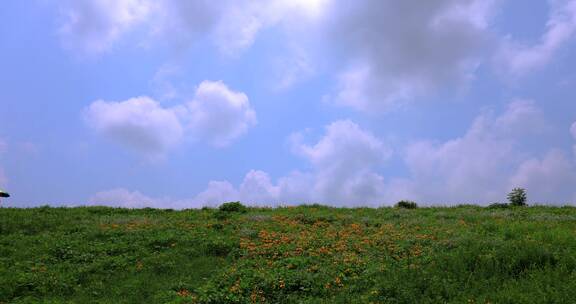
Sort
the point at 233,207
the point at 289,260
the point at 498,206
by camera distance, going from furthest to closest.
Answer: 1. the point at 498,206
2. the point at 233,207
3. the point at 289,260

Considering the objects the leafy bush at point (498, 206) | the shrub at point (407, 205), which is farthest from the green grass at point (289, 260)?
the shrub at point (407, 205)

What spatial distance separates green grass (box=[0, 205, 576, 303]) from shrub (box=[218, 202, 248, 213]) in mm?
3820

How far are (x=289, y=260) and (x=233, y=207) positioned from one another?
13664mm

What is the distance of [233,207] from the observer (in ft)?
100

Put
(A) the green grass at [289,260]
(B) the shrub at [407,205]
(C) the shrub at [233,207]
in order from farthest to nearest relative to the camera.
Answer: (B) the shrub at [407,205] < (C) the shrub at [233,207] < (A) the green grass at [289,260]

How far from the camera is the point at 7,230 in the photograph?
2384 centimetres

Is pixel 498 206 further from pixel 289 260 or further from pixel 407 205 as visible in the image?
pixel 289 260

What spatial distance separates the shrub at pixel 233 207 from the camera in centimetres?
3030

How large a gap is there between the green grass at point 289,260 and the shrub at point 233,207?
382cm

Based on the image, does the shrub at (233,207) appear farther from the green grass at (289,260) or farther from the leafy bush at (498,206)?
the leafy bush at (498,206)

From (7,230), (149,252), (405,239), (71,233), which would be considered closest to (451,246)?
(405,239)

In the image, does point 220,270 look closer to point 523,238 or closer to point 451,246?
point 451,246

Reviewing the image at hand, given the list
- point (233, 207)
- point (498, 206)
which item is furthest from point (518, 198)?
point (233, 207)

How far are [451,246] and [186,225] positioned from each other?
1342 cm
